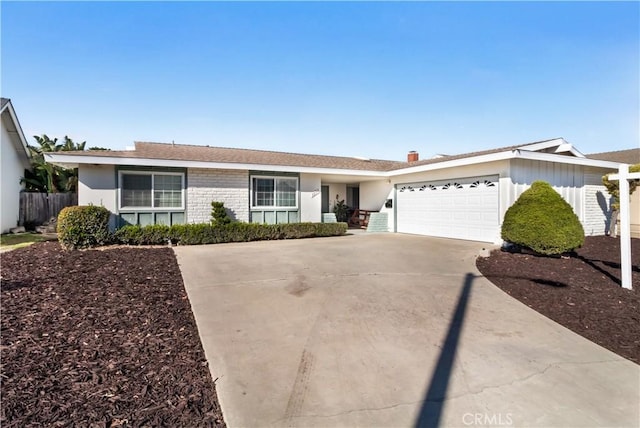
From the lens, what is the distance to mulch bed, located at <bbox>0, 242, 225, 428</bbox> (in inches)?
92.8

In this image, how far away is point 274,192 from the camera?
13.2 meters

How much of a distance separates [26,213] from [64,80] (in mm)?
8903

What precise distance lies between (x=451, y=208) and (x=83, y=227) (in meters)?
12.2

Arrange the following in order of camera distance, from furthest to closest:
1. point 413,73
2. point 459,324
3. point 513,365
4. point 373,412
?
1. point 413,73
2. point 459,324
3. point 513,365
4. point 373,412

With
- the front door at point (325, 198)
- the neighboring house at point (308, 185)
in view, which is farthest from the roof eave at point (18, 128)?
the front door at point (325, 198)

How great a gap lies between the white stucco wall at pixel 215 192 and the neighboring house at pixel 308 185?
1.4 inches

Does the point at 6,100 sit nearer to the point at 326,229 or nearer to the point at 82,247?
the point at 82,247

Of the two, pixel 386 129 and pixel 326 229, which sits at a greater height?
pixel 386 129

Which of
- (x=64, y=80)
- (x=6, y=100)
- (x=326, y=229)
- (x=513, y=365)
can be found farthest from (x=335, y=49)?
(x=6, y=100)

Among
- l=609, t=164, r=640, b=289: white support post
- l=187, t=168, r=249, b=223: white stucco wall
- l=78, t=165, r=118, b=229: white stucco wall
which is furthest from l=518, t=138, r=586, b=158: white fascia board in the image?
l=78, t=165, r=118, b=229: white stucco wall

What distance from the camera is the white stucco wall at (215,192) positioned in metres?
11.7

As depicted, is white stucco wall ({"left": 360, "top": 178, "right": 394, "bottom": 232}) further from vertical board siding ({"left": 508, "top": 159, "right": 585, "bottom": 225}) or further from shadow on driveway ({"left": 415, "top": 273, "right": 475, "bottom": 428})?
shadow on driveway ({"left": 415, "top": 273, "right": 475, "bottom": 428})

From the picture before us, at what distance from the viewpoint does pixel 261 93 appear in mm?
12883

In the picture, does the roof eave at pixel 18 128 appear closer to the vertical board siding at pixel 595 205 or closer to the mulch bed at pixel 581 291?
the mulch bed at pixel 581 291
